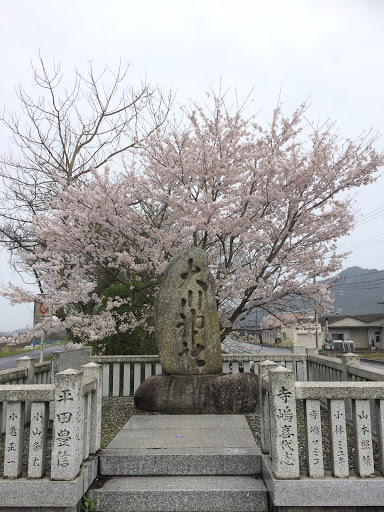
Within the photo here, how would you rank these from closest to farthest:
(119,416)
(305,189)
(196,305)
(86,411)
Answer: (86,411)
(119,416)
(196,305)
(305,189)

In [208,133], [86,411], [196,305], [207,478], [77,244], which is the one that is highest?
[208,133]

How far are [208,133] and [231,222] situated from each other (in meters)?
2.68

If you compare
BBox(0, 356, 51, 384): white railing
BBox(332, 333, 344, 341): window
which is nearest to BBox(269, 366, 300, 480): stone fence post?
BBox(0, 356, 51, 384): white railing

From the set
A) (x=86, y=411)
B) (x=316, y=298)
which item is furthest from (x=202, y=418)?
(x=316, y=298)

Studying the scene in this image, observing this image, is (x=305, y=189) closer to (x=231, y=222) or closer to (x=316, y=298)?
(x=231, y=222)

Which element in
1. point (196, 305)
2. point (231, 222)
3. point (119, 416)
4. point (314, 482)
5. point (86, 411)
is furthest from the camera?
point (231, 222)

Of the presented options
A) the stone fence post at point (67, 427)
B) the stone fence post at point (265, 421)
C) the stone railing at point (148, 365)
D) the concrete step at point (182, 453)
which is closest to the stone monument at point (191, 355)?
the concrete step at point (182, 453)

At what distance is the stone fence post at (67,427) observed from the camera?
3.60 meters

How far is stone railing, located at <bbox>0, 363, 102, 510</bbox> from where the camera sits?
357cm

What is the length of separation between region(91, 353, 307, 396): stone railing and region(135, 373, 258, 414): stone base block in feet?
6.54

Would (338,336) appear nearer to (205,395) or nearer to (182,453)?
(205,395)

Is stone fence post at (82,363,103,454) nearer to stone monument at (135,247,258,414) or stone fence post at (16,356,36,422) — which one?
stone monument at (135,247,258,414)

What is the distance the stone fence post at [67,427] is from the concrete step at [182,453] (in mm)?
728

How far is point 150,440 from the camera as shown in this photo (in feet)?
16.2
